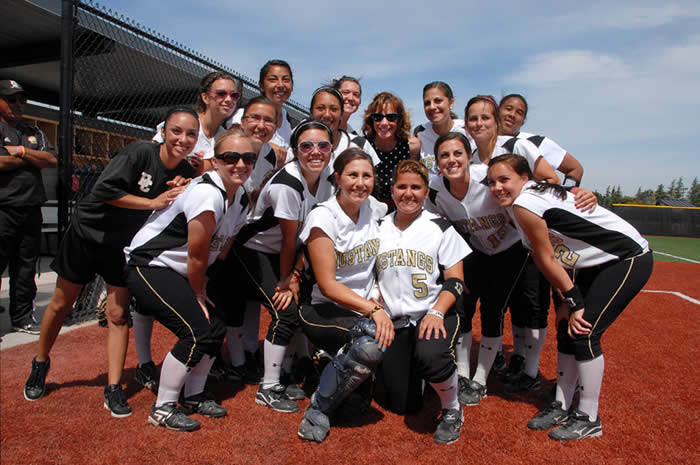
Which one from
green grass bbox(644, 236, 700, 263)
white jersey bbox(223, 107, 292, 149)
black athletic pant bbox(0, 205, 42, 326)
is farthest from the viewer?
green grass bbox(644, 236, 700, 263)

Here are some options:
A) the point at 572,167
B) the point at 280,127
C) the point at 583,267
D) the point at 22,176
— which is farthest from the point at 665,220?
the point at 22,176

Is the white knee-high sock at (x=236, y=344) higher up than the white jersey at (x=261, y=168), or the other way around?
the white jersey at (x=261, y=168)

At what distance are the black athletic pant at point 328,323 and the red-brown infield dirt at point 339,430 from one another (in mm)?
543

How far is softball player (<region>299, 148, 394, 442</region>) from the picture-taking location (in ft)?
8.45

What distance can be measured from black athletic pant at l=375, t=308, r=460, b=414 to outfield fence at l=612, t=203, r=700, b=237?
23.7 m

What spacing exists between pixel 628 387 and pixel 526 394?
34.3 inches

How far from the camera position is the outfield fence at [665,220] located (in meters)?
22.0

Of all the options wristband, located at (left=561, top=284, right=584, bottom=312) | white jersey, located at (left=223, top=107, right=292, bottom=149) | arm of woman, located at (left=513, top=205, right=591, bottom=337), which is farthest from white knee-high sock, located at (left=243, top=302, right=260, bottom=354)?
wristband, located at (left=561, top=284, right=584, bottom=312)

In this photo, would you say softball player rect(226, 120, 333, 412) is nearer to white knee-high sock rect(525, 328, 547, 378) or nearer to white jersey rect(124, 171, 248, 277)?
white jersey rect(124, 171, 248, 277)

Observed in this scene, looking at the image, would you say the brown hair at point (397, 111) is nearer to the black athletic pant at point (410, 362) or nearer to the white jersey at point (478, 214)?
the white jersey at point (478, 214)

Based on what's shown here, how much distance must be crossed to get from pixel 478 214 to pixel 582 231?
2.32 feet

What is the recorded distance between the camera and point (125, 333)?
2988mm

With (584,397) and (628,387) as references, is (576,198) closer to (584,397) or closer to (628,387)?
(584,397)

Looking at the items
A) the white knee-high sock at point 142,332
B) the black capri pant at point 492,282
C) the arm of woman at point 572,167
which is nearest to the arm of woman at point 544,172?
the arm of woman at point 572,167
